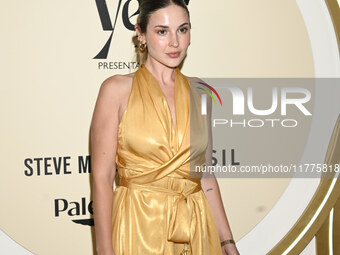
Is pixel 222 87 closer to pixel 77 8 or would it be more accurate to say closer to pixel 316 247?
pixel 77 8

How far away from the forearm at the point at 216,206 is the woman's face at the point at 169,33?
36 cm

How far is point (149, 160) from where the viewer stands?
1266 mm

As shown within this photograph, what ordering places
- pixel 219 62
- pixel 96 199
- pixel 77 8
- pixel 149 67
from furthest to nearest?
pixel 219 62 < pixel 77 8 < pixel 149 67 < pixel 96 199

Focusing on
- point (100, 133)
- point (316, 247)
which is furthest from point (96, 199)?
point (316, 247)

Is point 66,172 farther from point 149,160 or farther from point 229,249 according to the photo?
point 229,249

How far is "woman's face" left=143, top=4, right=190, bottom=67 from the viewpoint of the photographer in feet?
4.16

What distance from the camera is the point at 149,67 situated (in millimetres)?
1371

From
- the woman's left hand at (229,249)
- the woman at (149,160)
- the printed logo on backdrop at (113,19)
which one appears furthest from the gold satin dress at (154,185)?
the printed logo on backdrop at (113,19)

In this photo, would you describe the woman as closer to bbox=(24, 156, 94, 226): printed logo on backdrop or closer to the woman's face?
the woman's face

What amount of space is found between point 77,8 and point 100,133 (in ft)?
1.65

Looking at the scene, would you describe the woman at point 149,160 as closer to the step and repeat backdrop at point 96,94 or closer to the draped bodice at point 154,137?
the draped bodice at point 154,137

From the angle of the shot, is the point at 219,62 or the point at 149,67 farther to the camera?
the point at 219,62

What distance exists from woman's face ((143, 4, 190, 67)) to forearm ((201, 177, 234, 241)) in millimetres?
362

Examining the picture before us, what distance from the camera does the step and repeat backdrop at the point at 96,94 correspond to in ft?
5.02
